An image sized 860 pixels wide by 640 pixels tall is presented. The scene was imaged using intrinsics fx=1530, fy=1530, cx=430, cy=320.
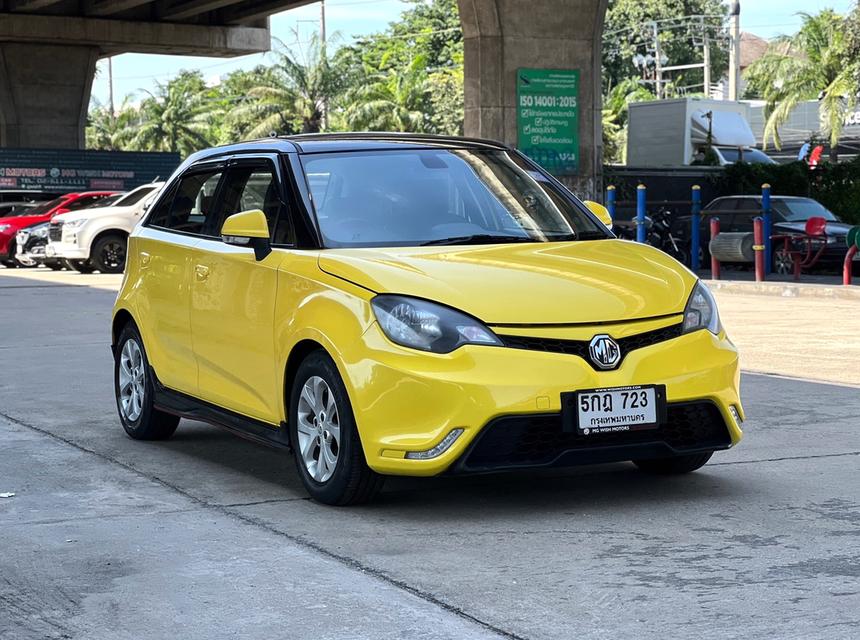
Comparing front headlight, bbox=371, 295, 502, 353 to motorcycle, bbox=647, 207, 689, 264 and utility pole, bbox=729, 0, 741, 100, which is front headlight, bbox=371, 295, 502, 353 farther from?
utility pole, bbox=729, 0, 741, 100

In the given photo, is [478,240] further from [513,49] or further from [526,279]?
[513,49]

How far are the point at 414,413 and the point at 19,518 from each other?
1.67m

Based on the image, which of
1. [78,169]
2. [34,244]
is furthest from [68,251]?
[78,169]

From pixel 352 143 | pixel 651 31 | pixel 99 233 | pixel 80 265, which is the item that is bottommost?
pixel 80 265

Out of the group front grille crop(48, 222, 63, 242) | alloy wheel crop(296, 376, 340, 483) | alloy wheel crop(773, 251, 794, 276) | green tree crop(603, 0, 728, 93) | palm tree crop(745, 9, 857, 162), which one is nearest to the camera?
alloy wheel crop(296, 376, 340, 483)

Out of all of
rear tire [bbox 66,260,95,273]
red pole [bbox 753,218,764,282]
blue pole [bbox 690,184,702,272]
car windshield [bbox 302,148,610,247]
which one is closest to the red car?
rear tire [bbox 66,260,95,273]

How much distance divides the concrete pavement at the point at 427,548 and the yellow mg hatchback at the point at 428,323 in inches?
10.7

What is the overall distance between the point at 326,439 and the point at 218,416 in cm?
117

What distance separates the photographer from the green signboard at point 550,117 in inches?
1037

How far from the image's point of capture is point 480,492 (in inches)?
259

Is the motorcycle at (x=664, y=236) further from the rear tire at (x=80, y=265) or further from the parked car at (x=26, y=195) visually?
the parked car at (x=26, y=195)

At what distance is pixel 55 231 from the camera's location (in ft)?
95.1

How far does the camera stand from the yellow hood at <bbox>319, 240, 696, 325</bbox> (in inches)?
233

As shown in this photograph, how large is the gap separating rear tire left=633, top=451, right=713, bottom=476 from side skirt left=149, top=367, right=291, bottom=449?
5.28ft
